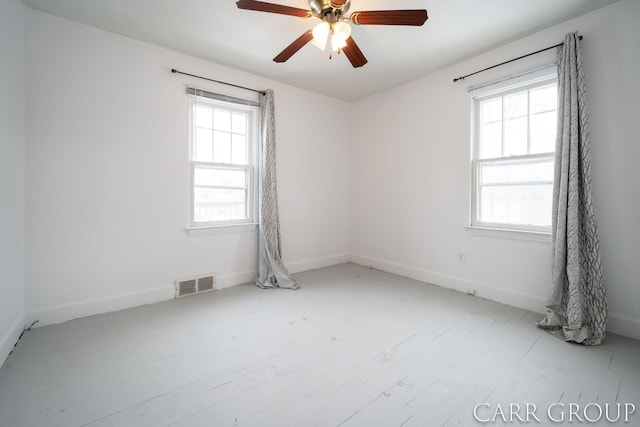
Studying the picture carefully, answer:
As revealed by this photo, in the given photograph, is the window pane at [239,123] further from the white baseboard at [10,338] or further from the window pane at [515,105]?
the window pane at [515,105]

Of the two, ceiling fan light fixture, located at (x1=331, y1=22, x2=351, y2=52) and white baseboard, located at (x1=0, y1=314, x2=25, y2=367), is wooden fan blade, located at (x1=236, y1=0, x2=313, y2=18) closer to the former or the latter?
ceiling fan light fixture, located at (x1=331, y1=22, x2=351, y2=52)

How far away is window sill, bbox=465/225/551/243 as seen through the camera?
2.61 metres

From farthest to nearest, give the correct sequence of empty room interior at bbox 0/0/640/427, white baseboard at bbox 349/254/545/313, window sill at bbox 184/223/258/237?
1. window sill at bbox 184/223/258/237
2. white baseboard at bbox 349/254/545/313
3. empty room interior at bbox 0/0/640/427

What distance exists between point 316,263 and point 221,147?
2.13m

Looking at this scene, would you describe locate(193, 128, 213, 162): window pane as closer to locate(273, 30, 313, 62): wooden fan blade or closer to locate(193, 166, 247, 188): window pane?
locate(193, 166, 247, 188): window pane

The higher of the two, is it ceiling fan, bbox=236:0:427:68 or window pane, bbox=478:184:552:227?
ceiling fan, bbox=236:0:427:68

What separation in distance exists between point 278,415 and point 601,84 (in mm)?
3409

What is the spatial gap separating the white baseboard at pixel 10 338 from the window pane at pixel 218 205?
1.57 m

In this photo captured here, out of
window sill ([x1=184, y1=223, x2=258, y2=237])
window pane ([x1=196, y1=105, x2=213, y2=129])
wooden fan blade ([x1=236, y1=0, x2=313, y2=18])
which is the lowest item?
window sill ([x1=184, y1=223, x2=258, y2=237])

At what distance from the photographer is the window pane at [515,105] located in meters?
2.79

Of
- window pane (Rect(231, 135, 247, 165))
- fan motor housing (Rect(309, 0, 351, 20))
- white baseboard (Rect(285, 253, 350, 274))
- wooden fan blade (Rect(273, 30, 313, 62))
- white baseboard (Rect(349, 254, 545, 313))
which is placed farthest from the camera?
white baseboard (Rect(285, 253, 350, 274))

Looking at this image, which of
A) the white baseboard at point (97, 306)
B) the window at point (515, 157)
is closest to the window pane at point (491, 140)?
the window at point (515, 157)

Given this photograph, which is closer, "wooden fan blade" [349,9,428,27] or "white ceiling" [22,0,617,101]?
"wooden fan blade" [349,9,428,27]

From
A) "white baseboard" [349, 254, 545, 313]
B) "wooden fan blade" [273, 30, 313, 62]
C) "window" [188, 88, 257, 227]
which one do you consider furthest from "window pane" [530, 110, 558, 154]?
"window" [188, 88, 257, 227]
